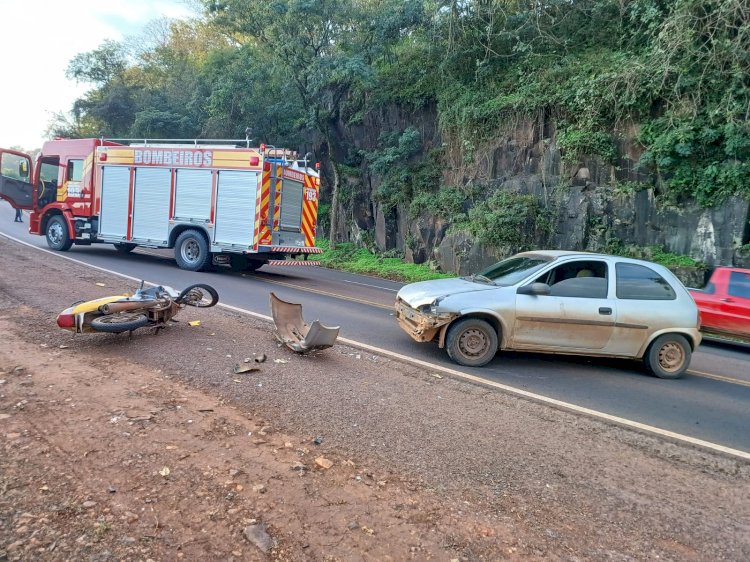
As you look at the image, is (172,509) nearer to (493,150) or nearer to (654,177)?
(654,177)

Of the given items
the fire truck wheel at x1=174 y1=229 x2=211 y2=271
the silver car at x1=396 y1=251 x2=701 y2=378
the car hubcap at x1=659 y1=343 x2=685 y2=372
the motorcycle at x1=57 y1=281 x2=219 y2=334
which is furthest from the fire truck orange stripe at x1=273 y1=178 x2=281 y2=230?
the car hubcap at x1=659 y1=343 x2=685 y2=372

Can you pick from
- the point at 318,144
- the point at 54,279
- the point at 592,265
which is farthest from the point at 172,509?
the point at 318,144

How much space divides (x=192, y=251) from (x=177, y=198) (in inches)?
56.9

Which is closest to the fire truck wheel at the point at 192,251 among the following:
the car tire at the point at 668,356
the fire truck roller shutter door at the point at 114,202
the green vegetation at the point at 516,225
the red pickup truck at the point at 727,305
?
the fire truck roller shutter door at the point at 114,202

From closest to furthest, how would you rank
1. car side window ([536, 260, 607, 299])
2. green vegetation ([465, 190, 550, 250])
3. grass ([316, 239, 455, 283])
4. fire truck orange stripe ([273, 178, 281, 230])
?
car side window ([536, 260, 607, 299]) < fire truck orange stripe ([273, 178, 281, 230]) < green vegetation ([465, 190, 550, 250]) < grass ([316, 239, 455, 283])

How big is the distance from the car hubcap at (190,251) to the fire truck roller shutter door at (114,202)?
2181mm

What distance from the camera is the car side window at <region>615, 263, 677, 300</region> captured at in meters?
6.78

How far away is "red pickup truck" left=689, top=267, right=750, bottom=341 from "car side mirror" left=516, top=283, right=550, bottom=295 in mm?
5478

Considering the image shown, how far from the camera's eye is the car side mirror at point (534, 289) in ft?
21.0

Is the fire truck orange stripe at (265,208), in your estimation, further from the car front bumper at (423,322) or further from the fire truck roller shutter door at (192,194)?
the car front bumper at (423,322)

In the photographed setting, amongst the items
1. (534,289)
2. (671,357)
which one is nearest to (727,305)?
(671,357)

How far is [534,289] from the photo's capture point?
6.41 meters

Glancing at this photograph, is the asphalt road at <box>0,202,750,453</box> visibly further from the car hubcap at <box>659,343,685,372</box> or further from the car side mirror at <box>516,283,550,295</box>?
the car side mirror at <box>516,283,550,295</box>

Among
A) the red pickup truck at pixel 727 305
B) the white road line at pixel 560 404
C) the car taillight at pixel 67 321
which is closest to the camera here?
the white road line at pixel 560 404
